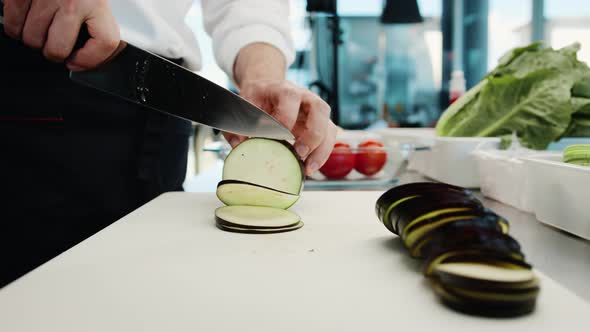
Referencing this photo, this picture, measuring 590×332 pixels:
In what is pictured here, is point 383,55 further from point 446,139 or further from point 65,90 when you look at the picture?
point 65,90

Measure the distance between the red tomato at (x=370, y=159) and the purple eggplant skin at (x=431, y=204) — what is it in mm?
696

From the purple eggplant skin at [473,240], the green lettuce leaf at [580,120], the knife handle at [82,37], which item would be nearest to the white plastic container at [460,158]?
the green lettuce leaf at [580,120]

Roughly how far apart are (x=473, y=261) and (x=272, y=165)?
52cm

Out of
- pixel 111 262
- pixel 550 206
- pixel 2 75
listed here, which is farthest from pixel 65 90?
pixel 550 206

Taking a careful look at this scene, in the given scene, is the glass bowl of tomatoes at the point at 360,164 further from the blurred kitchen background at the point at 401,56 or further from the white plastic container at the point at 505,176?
the blurred kitchen background at the point at 401,56

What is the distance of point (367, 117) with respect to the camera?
22.3ft

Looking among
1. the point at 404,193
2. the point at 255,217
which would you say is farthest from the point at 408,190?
the point at 255,217

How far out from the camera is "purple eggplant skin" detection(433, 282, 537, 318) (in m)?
0.43

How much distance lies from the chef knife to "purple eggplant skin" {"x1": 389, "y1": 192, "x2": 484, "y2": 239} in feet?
1.17

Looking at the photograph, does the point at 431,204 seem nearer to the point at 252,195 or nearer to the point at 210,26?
the point at 252,195

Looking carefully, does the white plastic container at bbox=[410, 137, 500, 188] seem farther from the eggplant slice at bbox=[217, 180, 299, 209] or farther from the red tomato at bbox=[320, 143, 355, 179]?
the eggplant slice at bbox=[217, 180, 299, 209]

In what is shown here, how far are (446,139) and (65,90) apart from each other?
93cm

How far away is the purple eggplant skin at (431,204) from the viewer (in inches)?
21.5

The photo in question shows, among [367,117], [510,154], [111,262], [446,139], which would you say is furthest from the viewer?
[367,117]
